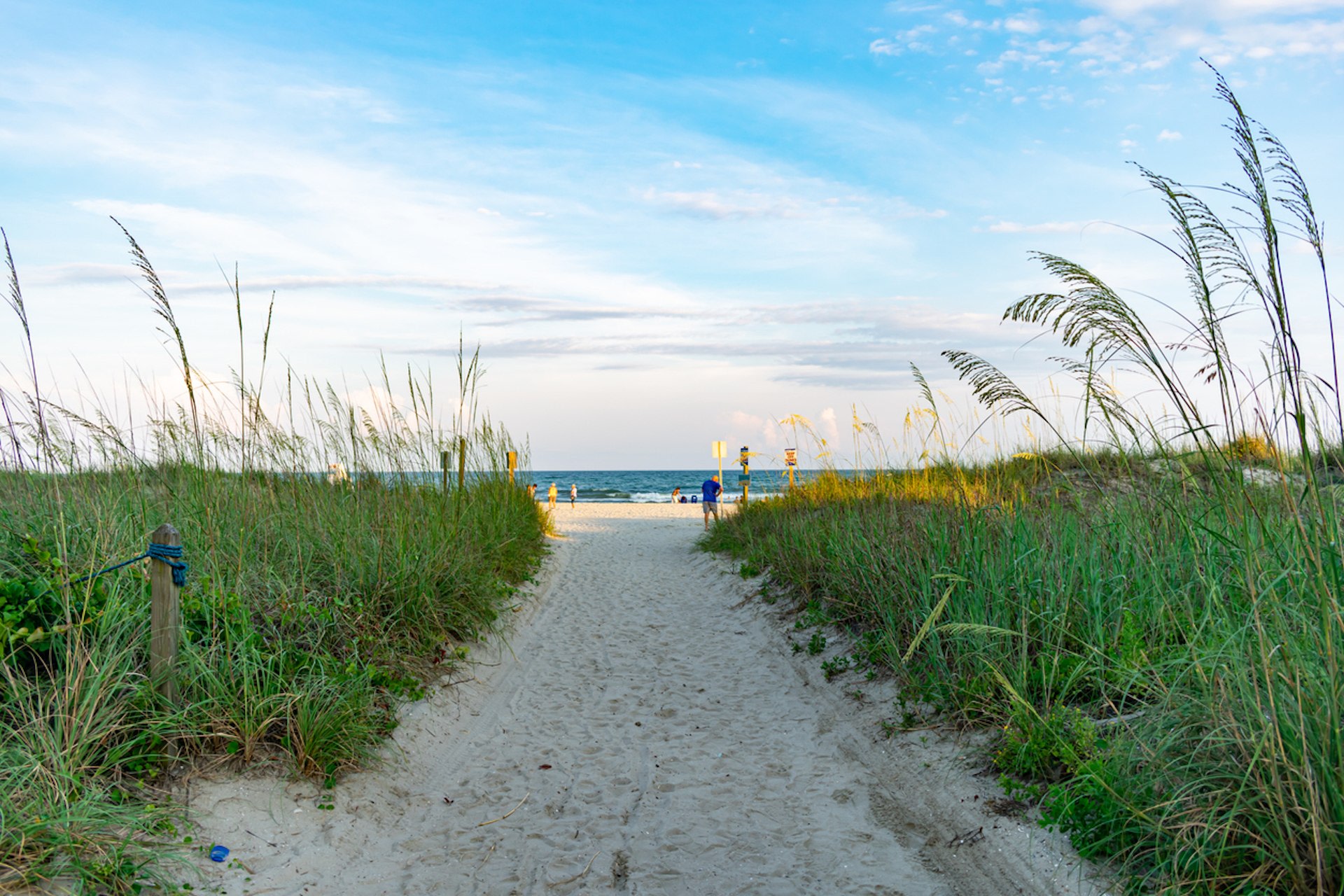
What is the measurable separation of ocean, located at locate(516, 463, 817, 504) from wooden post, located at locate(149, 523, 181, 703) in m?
9.30

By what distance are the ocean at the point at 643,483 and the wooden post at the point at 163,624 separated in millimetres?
9300

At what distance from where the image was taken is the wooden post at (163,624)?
151 inches

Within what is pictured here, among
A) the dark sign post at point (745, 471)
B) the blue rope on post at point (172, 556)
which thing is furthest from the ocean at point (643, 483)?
the blue rope on post at point (172, 556)

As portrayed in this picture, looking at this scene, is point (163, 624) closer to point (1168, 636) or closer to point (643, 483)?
point (1168, 636)

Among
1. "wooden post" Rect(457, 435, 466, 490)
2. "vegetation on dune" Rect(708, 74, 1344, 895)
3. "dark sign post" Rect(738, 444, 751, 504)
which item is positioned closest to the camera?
"vegetation on dune" Rect(708, 74, 1344, 895)

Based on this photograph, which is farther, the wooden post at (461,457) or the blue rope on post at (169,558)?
the wooden post at (461,457)

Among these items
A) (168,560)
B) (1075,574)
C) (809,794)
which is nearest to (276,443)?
(168,560)

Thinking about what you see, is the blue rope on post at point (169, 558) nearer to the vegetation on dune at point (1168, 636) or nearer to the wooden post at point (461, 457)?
the vegetation on dune at point (1168, 636)

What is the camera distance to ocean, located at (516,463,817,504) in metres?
13.6

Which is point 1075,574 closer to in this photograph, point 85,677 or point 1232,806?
point 1232,806

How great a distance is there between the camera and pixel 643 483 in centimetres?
7125

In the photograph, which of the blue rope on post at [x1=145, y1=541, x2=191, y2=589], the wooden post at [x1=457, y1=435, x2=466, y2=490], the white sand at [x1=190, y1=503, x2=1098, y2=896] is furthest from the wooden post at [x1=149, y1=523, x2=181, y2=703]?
the wooden post at [x1=457, y1=435, x2=466, y2=490]

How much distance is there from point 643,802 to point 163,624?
8.96ft

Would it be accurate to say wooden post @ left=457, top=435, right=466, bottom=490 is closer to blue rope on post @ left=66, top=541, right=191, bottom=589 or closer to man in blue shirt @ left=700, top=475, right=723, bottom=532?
blue rope on post @ left=66, top=541, right=191, bottom=589
